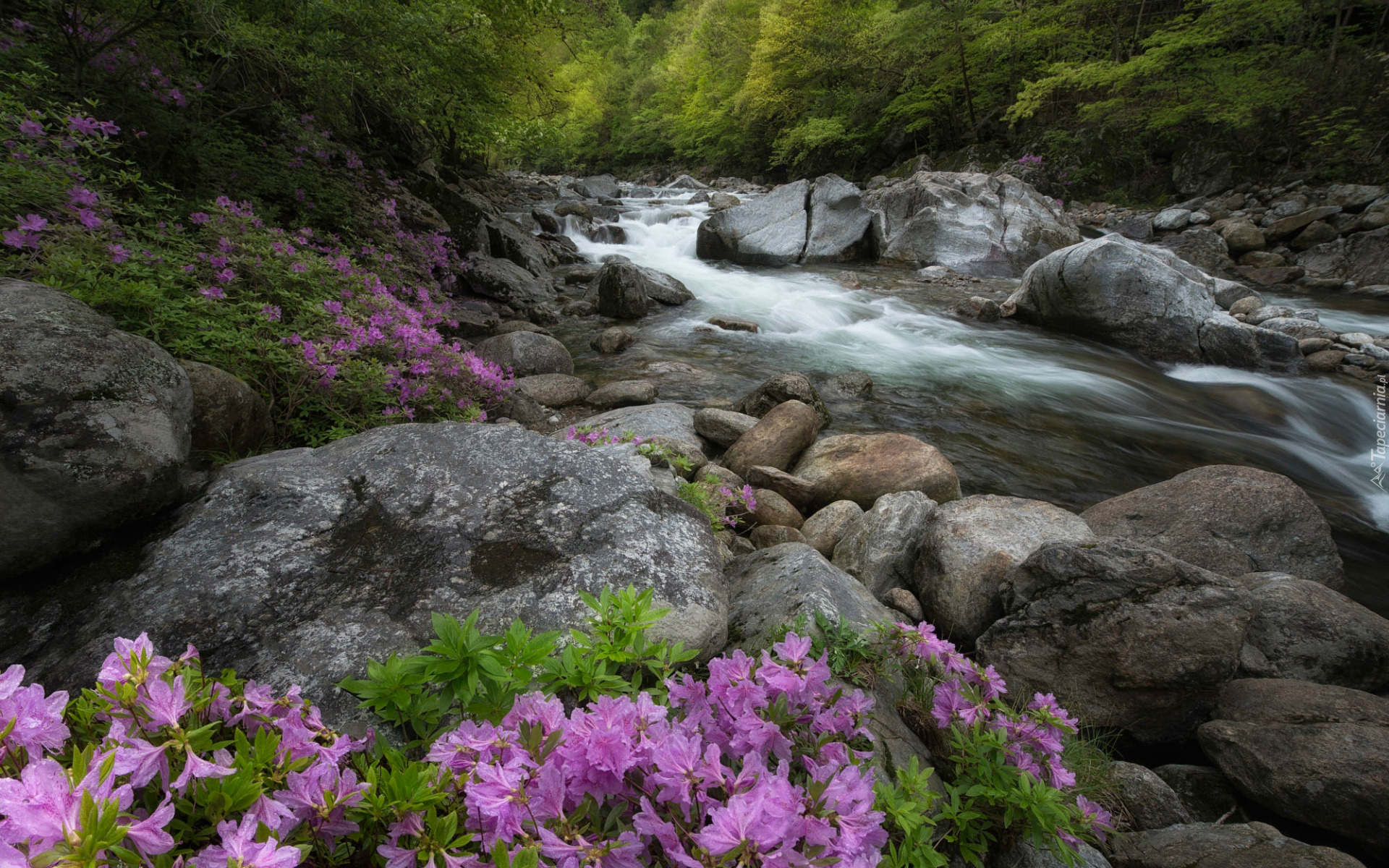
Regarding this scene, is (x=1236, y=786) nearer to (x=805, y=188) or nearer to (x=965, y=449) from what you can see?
(x=965, y=449)

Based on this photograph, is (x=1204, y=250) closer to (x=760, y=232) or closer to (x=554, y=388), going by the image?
(x=760, y=232)

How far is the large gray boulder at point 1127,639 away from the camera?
2928 mm

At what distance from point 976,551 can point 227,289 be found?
220 inches

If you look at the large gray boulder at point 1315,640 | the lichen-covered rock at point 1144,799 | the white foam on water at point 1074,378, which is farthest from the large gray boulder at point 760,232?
the lichen-covered rock at point 1144,799

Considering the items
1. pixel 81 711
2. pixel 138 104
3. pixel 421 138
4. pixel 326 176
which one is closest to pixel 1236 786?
pixel 81 711

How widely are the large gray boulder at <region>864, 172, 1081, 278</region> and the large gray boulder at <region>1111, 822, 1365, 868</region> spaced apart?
15728mm

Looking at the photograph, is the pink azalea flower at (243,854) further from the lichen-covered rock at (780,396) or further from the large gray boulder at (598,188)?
the large gray boulder at (598,188)

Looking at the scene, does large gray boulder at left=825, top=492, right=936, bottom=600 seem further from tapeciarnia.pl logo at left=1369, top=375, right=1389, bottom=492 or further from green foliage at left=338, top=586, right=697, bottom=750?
tapeciarnia.pl logo at left=1369, top=375, right=1389, bottom=492

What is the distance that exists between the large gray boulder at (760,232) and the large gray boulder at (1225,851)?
16.1m

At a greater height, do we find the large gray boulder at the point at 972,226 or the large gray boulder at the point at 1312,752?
the large gray boulder at the point at 972,226

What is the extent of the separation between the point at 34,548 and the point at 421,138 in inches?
495

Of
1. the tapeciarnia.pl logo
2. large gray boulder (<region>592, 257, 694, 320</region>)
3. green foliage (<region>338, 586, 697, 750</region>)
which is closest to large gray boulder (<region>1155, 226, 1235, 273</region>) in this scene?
the tapeciarnia.pl logo

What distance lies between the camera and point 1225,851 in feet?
6.88

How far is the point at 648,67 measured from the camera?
1865 inches
